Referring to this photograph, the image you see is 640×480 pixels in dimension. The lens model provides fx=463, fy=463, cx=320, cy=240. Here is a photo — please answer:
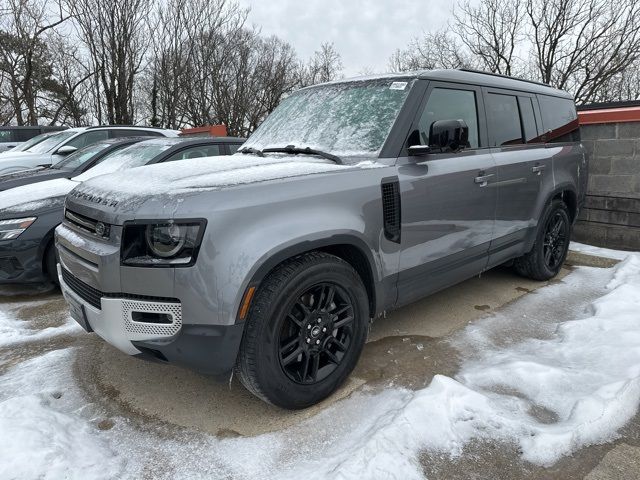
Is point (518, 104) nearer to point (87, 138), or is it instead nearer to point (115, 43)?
point (87, 138)

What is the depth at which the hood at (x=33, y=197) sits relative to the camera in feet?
14.6

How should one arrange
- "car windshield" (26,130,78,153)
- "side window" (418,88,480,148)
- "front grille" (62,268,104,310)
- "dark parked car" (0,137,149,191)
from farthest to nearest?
"car windshield" (26,130,78,153)
"dark parked car" (0,137,149,191)
"side window" (418,88,480,148)
"front grille" (62,268,104,310)

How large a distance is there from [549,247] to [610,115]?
7.89ft

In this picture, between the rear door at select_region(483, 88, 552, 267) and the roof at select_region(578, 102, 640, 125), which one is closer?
the rear door at select_region(483, 88, 552, 267)

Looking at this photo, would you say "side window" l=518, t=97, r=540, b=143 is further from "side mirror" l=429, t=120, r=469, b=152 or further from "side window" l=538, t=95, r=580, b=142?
"side mirror" l=429, t=120, r=469, b=152

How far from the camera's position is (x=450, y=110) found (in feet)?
11.1

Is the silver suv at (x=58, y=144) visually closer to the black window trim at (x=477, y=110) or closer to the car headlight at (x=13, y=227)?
the car headlight at (x=13, y=227)

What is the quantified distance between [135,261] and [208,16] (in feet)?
78.0

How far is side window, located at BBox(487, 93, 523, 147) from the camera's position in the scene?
12.3 ft

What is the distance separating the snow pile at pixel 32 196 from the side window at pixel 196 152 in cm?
116

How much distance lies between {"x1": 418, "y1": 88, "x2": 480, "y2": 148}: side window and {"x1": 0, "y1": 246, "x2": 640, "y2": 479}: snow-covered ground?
1.56m

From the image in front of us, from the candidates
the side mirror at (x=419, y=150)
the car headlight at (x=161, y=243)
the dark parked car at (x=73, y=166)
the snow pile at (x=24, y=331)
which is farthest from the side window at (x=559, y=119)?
the dark parked car at (x=73, y=166)

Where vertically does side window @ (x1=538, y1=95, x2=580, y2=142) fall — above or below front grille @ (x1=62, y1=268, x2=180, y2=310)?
above

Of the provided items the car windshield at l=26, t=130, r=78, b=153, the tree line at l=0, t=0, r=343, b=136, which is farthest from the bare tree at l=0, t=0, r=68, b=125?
the car windshield at l=26, t=130, r=78, b=153
